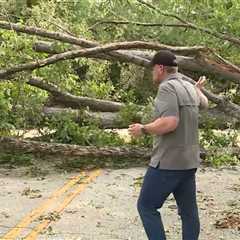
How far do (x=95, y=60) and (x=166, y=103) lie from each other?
→ 678 centimetres

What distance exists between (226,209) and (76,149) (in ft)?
10.7

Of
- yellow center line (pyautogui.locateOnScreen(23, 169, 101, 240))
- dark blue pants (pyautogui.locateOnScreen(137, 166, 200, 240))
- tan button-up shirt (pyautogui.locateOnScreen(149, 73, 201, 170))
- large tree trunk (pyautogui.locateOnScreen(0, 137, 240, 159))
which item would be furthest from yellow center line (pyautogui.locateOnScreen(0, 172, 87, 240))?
tan button-up shirt (pyautogui.locateOnScreen(149, 73, 201, 170))

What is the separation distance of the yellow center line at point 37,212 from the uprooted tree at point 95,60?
3.75 ft

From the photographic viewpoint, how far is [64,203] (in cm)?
730

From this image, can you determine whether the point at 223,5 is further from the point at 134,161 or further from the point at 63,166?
the point at 63,166

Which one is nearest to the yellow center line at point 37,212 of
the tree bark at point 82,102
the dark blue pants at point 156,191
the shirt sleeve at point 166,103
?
the dark blue pants at point 156,191

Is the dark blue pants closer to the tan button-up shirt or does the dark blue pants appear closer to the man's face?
the tan button-up shirt

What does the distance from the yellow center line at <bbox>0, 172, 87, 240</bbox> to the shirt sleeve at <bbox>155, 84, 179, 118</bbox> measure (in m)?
2.16

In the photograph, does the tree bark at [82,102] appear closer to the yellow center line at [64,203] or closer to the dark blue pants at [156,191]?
the yellow center line at [64,203]

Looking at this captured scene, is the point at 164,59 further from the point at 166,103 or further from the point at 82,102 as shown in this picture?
the point at 82,102

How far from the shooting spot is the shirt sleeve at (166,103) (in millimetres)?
4570

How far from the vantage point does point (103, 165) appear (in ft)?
33.1

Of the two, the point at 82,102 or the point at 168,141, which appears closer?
the point at 168,141

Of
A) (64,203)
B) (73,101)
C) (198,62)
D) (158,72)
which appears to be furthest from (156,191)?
(73,101)
